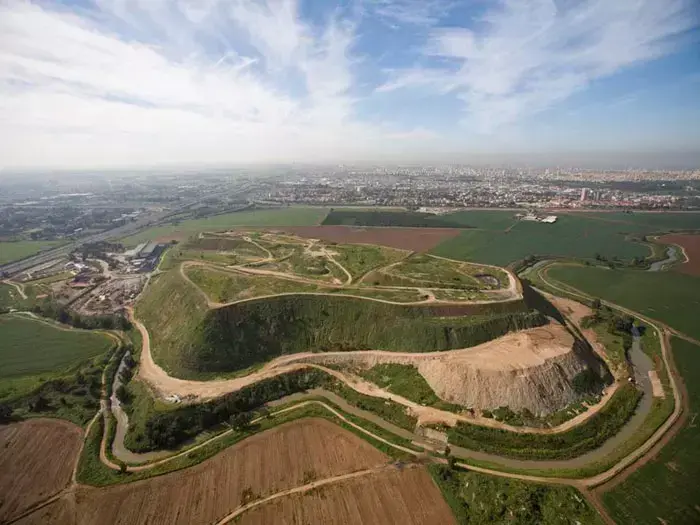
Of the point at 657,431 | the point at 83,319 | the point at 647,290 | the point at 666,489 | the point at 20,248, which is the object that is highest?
the point at 666,489

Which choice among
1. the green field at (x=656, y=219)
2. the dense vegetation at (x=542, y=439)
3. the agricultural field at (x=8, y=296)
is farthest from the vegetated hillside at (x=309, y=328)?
the green field at (x=656, y=219)

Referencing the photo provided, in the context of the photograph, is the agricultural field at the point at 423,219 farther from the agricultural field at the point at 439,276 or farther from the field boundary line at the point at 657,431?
the field boundary line at the point at 657,431

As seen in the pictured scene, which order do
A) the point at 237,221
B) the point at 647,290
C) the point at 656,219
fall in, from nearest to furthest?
the point at 647,290 → the point at 656,219 → the point at 237,221

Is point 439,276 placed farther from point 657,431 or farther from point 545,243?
point 545,243

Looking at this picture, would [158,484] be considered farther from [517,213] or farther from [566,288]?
[517,213]

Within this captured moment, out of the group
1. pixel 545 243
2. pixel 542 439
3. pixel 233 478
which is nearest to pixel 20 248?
pixel 233 478

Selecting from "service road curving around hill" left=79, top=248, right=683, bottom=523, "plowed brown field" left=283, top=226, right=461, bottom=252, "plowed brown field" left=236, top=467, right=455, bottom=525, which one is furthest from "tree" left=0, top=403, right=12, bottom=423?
"plowed brown field" left=283, top=226, right=461, bottom=252

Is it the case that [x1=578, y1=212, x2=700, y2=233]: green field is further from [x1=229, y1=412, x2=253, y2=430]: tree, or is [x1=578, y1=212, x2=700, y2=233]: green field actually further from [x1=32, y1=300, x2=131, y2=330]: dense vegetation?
[x1=32, y1=300, x2=131, y2=330]: dense vegetation

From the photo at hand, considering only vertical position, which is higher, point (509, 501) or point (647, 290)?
point (509, 501)
